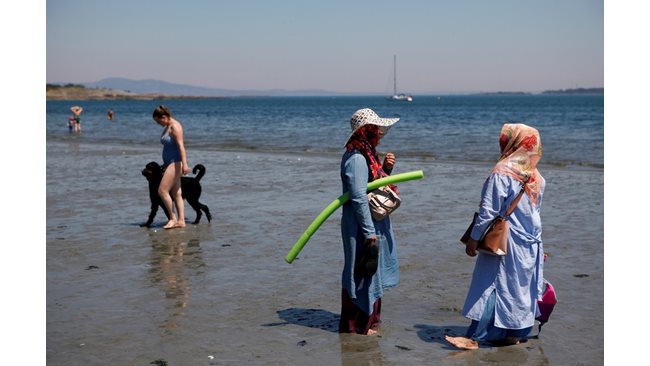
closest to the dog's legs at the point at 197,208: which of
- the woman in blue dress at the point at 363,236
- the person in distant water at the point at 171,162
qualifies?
the person in distant water at the point at 171,162

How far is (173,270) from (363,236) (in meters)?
3.20

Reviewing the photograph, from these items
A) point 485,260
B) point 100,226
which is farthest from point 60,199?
point 485,260

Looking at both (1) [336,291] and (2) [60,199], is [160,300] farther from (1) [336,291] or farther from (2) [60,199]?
(2) [60,199]

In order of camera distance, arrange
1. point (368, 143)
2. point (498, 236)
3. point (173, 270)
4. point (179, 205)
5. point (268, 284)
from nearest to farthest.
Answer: point (498, 236) < point (368, 143) < point (268, 284) < point (173, 270) < point (179, 205)

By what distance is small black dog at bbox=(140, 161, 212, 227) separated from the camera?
1096 cm

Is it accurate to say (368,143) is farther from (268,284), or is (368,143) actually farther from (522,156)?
(268,284)

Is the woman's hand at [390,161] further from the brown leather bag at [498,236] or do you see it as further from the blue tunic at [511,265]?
the brown leather bag at [498,236]

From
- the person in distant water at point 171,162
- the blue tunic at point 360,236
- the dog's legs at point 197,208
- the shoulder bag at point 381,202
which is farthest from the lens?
the dog's legs at point 197,208

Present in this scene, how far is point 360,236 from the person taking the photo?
605 centimetres

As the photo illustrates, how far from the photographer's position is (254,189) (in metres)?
15.2

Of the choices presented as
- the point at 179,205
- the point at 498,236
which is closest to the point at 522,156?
the point at 498,236

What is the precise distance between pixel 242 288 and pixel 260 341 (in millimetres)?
1633

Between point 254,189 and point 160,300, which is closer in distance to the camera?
point 160,300

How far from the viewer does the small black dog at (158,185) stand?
1096 centimetres
